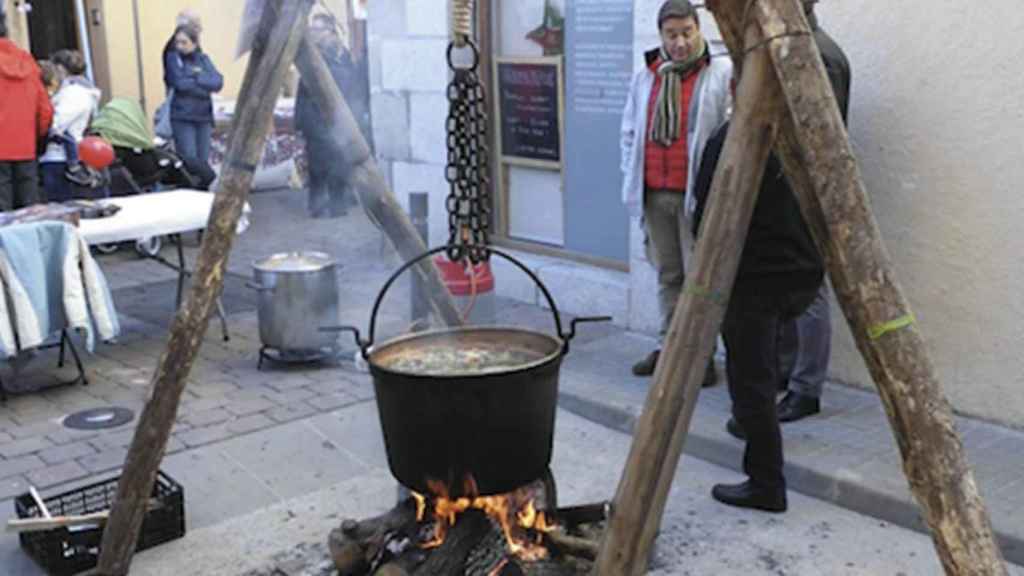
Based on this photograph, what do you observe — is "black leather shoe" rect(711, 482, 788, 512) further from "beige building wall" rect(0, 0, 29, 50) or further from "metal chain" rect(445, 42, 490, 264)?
"beige building wall" rect(0, 0, 29, 50)

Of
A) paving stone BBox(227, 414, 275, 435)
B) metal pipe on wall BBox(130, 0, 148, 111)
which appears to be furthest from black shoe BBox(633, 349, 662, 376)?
metal pipe on wall BBox(130, 0, 148, 111)

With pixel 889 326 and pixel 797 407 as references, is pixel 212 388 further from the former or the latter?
pixel 889 326

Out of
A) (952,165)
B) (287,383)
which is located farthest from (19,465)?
(952,165)

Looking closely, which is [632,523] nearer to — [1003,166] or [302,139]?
[1003,166]

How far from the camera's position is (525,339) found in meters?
4.09

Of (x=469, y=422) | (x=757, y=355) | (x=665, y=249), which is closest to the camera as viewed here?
(x=469, y=422)

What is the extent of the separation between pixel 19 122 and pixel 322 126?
3416mm

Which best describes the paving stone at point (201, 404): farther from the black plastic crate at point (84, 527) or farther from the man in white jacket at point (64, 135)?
the man in white jacket at point (64, 135)

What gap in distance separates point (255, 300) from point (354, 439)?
3.36 metres

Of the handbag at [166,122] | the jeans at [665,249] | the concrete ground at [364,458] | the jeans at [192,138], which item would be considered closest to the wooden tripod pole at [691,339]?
the concrete ground at [364,458]

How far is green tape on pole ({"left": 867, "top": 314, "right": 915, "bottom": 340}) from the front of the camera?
267 cm

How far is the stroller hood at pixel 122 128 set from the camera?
10656 millimetres

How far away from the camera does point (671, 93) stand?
592cm

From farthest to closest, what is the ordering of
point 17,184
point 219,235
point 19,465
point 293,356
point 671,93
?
point 17,184 → point 293,356 → point 671,93 → point 19,465 → point 219,235
